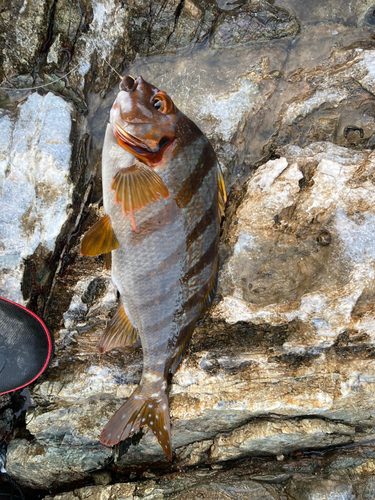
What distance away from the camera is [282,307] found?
8.52ft

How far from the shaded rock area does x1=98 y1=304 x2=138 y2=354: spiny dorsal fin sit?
0.29m

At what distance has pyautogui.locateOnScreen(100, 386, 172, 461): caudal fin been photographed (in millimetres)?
2484

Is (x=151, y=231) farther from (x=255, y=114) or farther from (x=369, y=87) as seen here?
(x=369, y=87)

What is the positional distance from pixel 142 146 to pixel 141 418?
2.06 meters

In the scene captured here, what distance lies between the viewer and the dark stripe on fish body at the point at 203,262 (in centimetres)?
243

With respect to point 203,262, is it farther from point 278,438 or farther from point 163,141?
point 278,438

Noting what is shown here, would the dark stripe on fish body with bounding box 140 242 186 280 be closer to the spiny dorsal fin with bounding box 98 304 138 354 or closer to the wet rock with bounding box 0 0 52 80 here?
the spiny dorsal fin with bounding box 98 304 138 354

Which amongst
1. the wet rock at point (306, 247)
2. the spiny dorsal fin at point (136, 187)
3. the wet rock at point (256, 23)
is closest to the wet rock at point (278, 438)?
the wet rock at point (306, 247)

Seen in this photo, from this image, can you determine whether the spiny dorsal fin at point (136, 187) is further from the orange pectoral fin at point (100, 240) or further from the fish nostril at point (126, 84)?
the fish nostril at point (126, 84)

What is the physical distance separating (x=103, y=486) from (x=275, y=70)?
4129 millimetres

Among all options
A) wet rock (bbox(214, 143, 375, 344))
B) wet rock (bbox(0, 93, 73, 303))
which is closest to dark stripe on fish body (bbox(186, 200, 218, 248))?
wet rock (bbox(214, 143, 375, 344))

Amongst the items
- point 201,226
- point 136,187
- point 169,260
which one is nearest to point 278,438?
point 169,260

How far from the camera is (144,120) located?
2.21 metres

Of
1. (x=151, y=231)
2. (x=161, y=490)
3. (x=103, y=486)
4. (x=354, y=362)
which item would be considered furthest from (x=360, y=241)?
(x=103, y=486)
